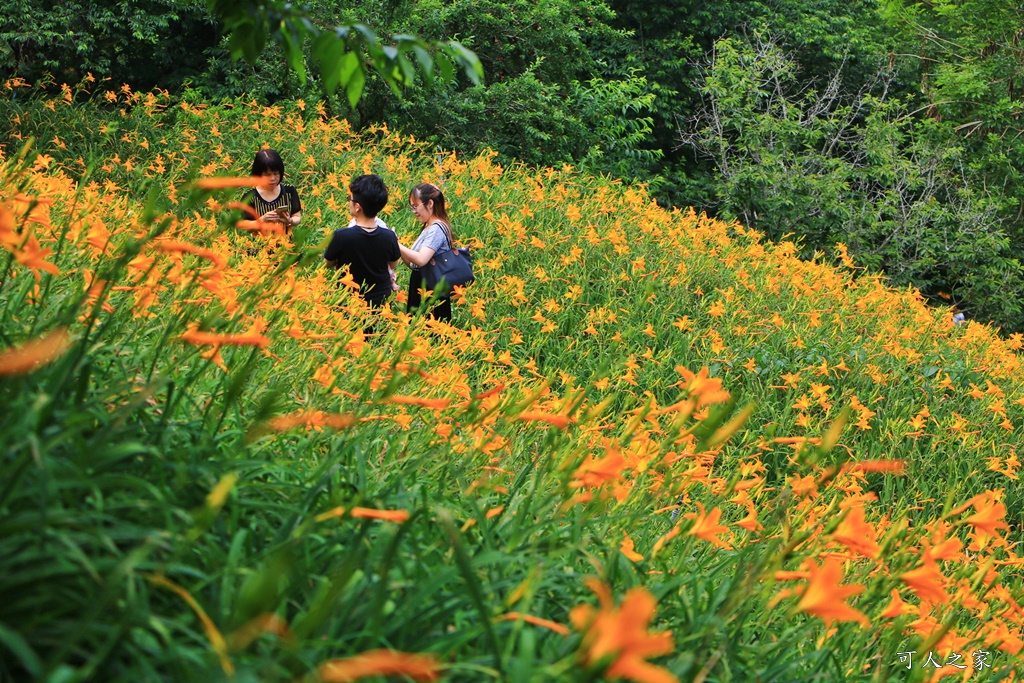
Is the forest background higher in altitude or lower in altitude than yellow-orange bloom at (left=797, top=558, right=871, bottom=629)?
lower

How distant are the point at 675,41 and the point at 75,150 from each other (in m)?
11.4

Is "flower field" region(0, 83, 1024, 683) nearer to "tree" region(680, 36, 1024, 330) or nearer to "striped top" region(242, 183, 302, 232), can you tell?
"striped top" region(242, 183, 302, 232)

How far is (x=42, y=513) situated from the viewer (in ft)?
3.20

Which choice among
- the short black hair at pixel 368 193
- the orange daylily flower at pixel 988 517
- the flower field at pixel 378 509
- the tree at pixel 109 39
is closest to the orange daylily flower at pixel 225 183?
the flower field at pixel 378 509

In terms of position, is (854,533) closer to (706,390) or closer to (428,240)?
(706,390)

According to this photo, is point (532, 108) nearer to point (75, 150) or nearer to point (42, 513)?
point (75, 150)

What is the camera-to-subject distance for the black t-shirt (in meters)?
4.28

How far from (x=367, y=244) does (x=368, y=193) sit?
237 millimetres

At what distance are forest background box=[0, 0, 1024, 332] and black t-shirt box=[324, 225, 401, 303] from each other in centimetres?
276

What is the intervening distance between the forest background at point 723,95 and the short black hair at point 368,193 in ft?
8.83

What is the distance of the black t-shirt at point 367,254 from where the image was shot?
4.28 metres

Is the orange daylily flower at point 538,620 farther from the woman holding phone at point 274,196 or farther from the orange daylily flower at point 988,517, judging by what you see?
the woman holding phone at point 274,196

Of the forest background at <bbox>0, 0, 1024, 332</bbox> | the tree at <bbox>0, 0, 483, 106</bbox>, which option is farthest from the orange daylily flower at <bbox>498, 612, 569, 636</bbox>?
the forest background at <bbox>0, 0, 1024, 332</bbox>

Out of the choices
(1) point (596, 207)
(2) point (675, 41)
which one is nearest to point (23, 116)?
(1) point (596, 207)
